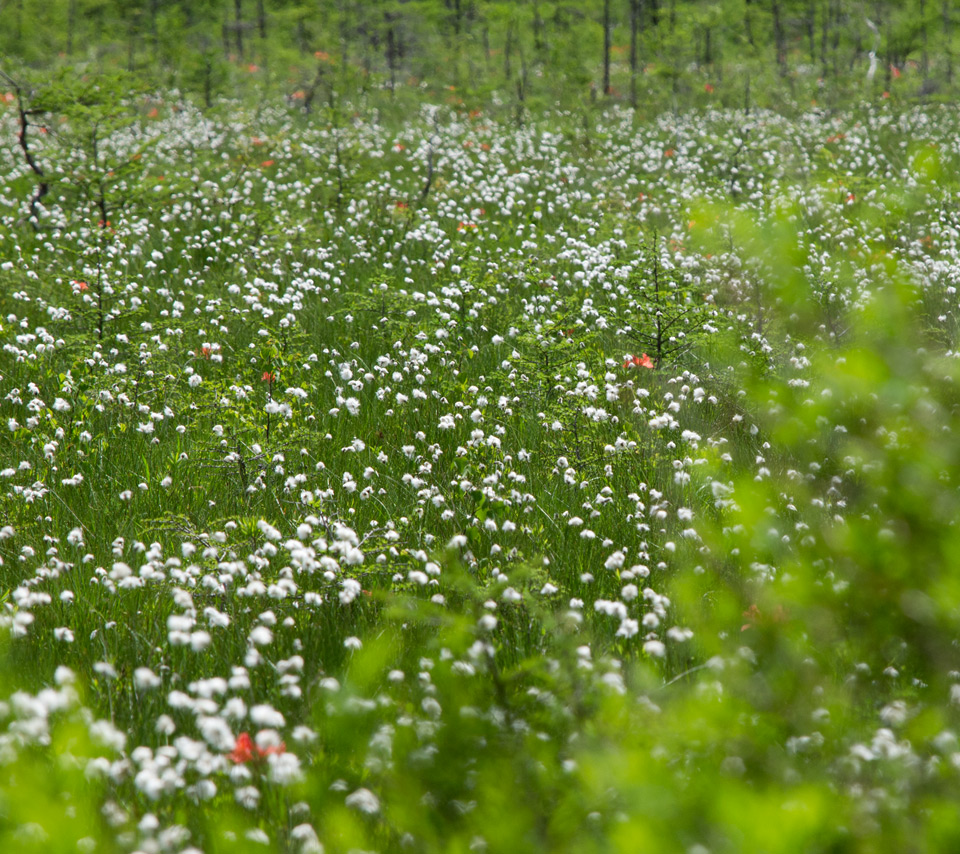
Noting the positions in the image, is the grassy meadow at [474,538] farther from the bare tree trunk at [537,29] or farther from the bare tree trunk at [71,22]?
the bare tree trunk at [71,22]

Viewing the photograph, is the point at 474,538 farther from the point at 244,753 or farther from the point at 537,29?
the point at 537,29

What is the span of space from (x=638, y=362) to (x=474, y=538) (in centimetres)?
299

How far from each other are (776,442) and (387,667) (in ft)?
11.2

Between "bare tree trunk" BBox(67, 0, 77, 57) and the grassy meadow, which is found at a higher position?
"bare tree trunk" BBox(67, 0, 77, 57)

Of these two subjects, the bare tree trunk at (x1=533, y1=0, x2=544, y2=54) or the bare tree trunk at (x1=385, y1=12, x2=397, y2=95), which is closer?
the bare tree trunk at (x1=385, y1=12, x2=397, y2=95)

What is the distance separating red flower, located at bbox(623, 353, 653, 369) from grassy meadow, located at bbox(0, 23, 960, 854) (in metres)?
0.03

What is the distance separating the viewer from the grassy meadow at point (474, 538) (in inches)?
80.3

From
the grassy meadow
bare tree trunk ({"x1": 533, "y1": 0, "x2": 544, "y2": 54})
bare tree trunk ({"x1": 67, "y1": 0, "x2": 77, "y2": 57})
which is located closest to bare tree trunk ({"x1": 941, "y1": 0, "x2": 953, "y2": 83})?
bare tree trunk ({"x1": 533, "y1": 0, "x2": 544, "y2": 54})

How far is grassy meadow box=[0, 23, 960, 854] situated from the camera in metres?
2.04

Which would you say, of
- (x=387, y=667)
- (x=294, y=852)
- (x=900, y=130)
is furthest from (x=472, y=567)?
(x=900, y=130)

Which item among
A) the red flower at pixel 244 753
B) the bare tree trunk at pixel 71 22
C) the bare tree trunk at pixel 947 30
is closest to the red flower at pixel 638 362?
the red flower at pixel 244 753

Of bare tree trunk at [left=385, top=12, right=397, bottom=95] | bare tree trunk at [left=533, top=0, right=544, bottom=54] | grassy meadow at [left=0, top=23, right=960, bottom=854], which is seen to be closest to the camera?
grassy meadow at [left=0, top=23, right=960, bottom=854]

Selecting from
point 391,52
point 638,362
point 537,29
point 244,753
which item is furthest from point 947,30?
point 244,753

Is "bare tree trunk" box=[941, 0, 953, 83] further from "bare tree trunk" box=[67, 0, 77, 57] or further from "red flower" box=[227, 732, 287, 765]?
"bare tree trunk" box=[67, 0, 77, 57]
